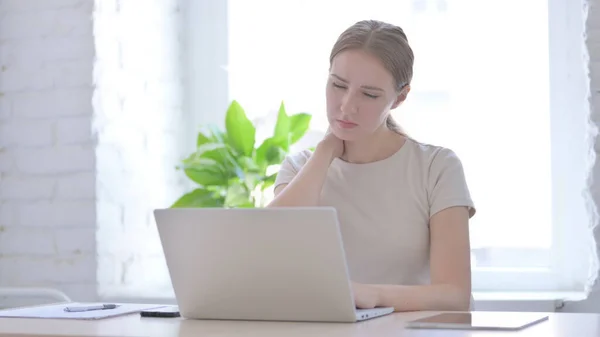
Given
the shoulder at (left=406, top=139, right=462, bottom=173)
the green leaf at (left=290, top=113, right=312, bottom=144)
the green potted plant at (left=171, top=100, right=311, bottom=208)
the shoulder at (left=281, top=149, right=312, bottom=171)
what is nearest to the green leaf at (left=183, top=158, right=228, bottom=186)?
the green potted plant at (left=171, top=100, right=311, bottom=208)

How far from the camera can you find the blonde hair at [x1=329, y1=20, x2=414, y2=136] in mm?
2049

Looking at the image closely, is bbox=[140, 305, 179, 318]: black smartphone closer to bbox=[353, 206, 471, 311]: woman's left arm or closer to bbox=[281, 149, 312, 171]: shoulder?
bbox=[353, 206, 471, 311]: woman's left arm

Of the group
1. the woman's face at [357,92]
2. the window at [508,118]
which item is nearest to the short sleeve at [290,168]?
the woman's face at [357,92]

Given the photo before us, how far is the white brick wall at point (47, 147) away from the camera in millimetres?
2906

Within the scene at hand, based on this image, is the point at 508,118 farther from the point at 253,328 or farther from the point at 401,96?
the point at 253,328

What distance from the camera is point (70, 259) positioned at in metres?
2.93

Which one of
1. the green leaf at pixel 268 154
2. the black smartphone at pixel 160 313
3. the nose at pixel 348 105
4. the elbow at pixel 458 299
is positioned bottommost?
the black smartphone at pixel 160 313

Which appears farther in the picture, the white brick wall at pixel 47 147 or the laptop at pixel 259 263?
the white brick wall at pixel 47 147

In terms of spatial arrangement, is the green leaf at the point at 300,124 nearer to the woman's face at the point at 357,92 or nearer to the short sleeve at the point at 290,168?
the short sleeve at the point at 290,168

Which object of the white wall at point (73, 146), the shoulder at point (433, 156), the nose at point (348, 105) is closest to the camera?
the nose at point (348, 105)

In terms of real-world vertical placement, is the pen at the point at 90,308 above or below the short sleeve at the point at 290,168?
below

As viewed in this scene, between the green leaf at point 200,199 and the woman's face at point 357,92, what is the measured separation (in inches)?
34.4

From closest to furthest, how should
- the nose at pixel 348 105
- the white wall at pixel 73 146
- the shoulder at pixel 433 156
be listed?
the nose at pixel 348 105
the shoulder at pixel 433 156
the white wall at pixel 73 146

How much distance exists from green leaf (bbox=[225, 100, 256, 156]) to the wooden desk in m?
1.27
